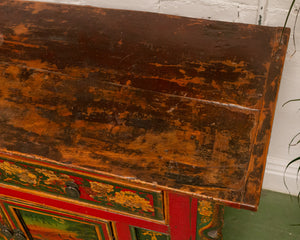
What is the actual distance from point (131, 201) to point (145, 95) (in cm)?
31

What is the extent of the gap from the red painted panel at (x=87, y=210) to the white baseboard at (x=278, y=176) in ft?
3.06

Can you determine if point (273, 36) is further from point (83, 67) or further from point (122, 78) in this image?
point (83, 67)

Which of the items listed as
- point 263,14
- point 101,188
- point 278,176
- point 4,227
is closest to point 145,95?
point 101,188

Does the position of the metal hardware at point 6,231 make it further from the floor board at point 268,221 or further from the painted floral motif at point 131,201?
the floor board at point 268,221

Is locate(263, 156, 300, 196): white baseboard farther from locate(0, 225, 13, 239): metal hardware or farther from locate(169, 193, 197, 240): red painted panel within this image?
locate(0, 225, 13, 239): metal hardware

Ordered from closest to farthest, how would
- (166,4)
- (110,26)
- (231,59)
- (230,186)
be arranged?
1. (230,186)
2. (231,59)
3. (110,26)
4. (166,4)

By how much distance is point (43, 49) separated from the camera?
121cm

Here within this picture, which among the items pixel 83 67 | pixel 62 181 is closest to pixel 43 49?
pixel 83 67

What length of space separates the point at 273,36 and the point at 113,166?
0.72m

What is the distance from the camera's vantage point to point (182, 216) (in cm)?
101

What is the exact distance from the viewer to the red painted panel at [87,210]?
3.59 ft

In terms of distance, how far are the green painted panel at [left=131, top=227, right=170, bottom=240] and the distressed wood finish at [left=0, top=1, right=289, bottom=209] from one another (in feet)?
1.22

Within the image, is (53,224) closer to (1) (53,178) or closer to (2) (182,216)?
(1) (53,178)

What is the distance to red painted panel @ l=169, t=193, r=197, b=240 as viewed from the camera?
0.97 m
